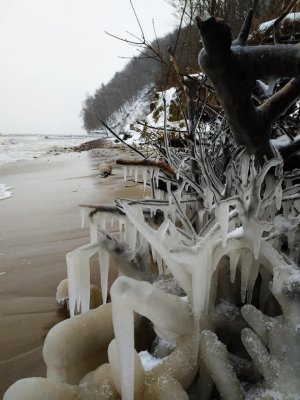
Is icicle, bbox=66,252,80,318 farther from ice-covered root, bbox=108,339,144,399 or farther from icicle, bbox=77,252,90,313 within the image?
ice-covered root, bbox=108,339,144,399

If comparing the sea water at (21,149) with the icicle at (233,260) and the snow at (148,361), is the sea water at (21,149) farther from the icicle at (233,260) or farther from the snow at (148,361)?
the icicle at (233,260)

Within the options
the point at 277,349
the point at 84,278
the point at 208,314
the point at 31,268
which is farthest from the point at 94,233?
the point at 31,268

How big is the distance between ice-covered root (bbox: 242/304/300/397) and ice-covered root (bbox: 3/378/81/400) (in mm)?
471

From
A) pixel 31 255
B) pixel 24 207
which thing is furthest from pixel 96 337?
pixel 24 207

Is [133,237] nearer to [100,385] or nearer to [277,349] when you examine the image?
[100,385]

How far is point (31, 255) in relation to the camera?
241 centimetres

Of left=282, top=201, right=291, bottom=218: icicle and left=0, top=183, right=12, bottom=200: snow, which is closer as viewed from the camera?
left=282, top=201, right=291, bottom=218: icicle

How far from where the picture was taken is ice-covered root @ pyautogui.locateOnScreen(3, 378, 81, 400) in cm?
78

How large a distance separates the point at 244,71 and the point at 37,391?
968 millimetres

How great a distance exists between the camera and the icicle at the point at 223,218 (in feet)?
2.93

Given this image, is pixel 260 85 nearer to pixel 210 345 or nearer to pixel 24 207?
pixel 210 345

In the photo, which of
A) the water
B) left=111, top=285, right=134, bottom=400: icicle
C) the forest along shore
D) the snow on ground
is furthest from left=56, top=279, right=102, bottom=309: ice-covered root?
the snow on ground

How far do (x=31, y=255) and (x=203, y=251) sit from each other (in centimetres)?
182

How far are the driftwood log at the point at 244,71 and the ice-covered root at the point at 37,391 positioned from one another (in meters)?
0.91
